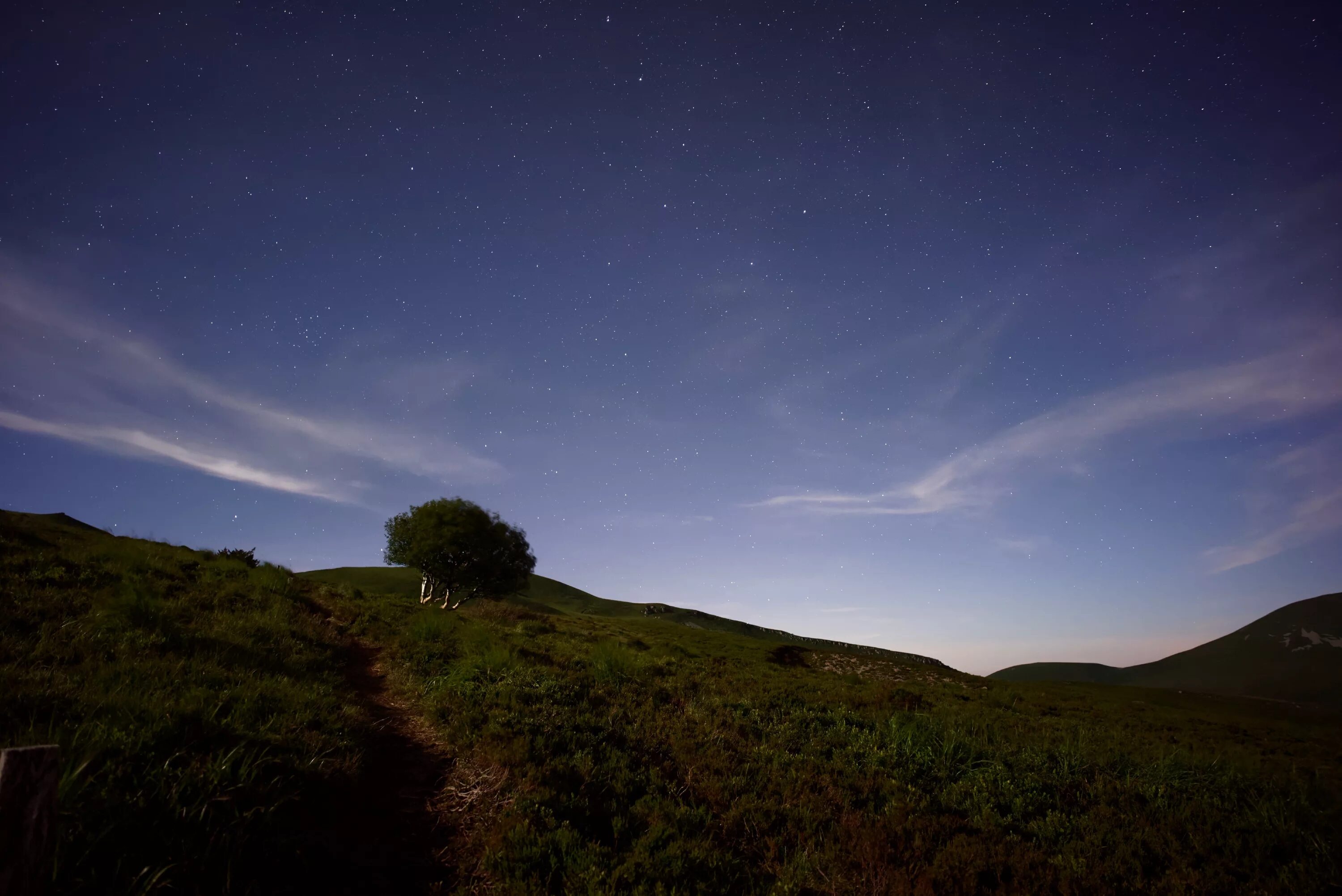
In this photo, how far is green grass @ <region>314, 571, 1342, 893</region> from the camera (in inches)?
257

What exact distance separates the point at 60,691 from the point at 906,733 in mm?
14257

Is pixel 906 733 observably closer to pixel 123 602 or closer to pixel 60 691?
pixel 60 691

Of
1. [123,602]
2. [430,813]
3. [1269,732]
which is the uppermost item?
[123,602]

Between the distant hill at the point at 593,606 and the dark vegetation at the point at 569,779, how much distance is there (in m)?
92.6

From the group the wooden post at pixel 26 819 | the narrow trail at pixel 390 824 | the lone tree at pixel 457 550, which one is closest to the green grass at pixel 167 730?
the narrow trail at pixel 390 824

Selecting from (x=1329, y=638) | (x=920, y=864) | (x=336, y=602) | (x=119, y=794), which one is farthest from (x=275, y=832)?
(x=1329, y=638)

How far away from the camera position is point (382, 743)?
360 inches

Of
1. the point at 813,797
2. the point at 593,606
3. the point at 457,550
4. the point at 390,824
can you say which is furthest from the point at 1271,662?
the point at 390,824

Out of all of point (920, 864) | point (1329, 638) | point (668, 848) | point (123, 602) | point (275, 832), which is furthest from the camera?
point (1329, 638)

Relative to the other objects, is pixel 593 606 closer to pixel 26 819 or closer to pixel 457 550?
pixel 457 550

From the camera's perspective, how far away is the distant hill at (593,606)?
109 meters

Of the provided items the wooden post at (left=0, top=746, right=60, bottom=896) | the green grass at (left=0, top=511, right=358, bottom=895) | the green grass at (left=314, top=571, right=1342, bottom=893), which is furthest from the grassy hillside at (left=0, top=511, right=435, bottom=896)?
the green grass at (left=314, top=571, right=1342, bottom=893)

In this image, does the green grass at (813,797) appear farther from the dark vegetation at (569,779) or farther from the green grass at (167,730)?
the green grass at (167,730)

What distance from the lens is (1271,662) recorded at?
147 metres
